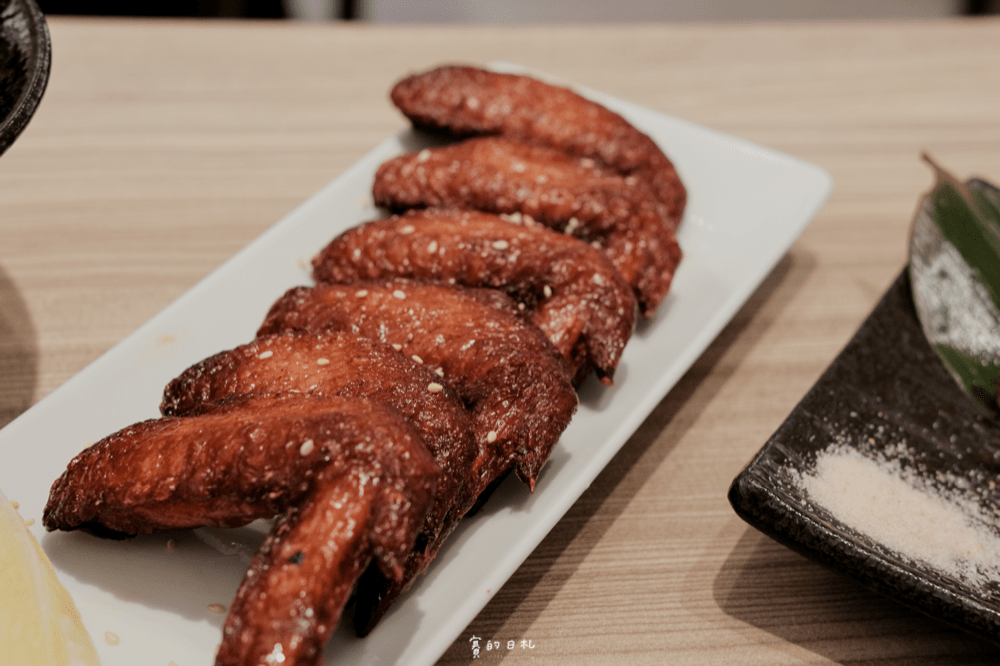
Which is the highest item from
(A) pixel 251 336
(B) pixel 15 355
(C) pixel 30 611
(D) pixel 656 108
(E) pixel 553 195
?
(E) pixel 553 195

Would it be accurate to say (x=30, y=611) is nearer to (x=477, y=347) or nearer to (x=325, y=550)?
(x=325, y=550)

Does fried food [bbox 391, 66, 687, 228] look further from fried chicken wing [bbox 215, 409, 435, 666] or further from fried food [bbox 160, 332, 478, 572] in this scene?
fried chicken wing [bbox 215, 409, 435, 666]

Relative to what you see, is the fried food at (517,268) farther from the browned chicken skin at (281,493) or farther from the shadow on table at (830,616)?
the browned chicken skin at (281,493)

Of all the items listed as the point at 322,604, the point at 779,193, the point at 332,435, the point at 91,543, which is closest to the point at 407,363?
the point at 332,435

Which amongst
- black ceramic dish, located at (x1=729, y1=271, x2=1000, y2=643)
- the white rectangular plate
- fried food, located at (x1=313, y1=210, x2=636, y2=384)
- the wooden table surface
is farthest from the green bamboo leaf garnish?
fried food, located at (x1=313, y1=210, x2=636, y2=384)

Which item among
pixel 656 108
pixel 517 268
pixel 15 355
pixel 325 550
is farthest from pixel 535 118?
pixel 325 550

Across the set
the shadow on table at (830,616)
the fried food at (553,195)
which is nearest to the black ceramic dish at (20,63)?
the fried food at (553,195)
